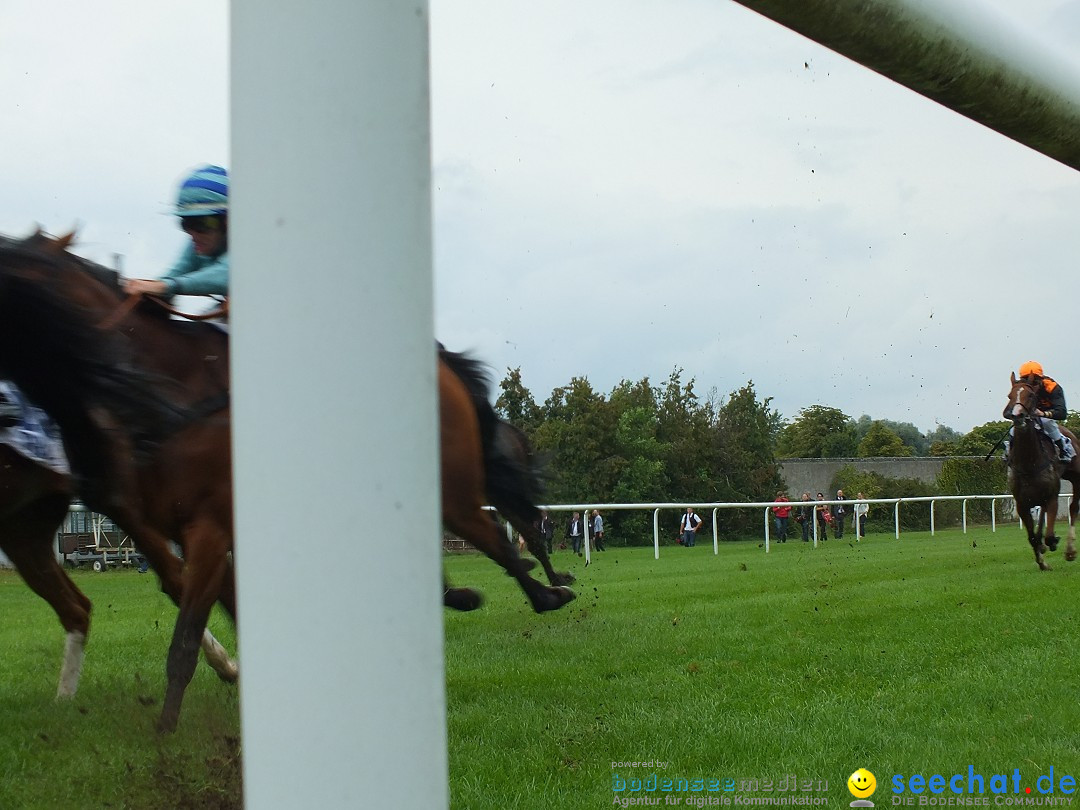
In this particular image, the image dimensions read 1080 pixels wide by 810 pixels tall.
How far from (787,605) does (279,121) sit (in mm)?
7285

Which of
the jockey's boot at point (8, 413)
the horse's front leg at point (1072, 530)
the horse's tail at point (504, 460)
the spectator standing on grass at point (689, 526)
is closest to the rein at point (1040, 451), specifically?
the horse's front leg at point (1072, 530)

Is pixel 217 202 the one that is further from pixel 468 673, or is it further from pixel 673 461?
pixel 673 461

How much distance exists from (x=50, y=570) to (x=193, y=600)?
150 centimetres

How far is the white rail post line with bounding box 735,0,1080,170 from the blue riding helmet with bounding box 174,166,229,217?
315 cm

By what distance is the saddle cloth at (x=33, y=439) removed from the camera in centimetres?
392

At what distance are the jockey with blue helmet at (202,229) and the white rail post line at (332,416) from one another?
3248 mm

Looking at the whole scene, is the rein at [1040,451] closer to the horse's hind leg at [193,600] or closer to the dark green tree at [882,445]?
the horse's hind leg at [193,600]

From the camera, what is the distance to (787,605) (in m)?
7.59

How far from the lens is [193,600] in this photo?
11.9 ft

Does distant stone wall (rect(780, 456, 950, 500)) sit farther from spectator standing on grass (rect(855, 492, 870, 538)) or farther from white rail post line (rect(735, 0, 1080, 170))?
white rail post line (rect(735, 0, 1080, 170))


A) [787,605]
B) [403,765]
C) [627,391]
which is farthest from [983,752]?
[627,391]

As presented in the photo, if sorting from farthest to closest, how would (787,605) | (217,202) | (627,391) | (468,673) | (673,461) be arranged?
(627,391) → (673,461) → (787,605) → (468,673) → (217,202)

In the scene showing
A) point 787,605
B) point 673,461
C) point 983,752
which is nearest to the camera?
point 983,752

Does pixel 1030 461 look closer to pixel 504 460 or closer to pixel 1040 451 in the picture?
pixel 1040 451
